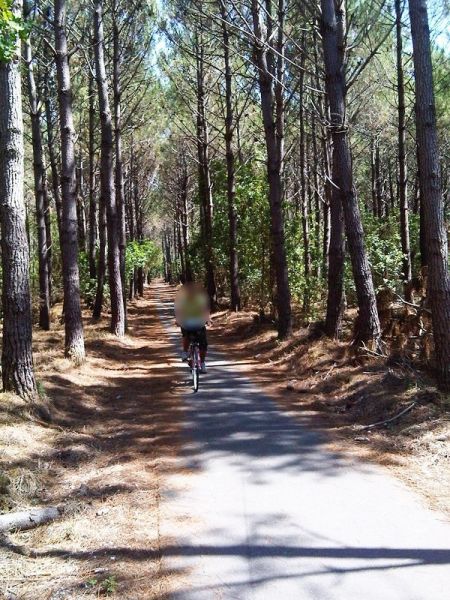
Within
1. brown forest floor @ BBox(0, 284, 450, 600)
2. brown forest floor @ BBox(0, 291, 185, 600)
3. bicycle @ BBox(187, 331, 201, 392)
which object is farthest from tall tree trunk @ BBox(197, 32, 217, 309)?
bicycle @ BBox(187, 331, 201, 392)

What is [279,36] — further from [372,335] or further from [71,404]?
[71,404]

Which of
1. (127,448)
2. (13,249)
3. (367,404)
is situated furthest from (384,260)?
(13,249)

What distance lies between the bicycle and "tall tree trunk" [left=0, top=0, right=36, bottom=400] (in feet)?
10.8

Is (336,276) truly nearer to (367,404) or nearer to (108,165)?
(367,404)

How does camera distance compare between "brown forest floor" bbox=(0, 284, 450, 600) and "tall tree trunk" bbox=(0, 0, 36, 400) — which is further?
"tall tree trunk" bbox=(0, 0, 36, 400)

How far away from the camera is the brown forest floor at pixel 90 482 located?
3984 millimetres

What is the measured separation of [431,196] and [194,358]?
16.1 ft

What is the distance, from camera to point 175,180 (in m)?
43.3

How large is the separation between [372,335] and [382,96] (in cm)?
1967

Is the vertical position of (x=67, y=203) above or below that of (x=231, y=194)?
below

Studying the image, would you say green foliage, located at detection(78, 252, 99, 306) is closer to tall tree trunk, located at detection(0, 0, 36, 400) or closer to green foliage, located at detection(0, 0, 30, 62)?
tall tree trunk, located at detection(0, 0, 36, 400)

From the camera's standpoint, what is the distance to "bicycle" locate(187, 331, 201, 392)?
33.2ft

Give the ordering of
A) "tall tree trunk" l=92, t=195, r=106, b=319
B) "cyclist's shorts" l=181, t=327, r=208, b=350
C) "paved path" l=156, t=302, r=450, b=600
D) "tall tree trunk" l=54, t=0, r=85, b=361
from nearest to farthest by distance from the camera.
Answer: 1. "paved path" l=156, t=302, r=450, b=600
2. "cyclist's shorts" l=181, t=327, r=208, b=350
3. "tall tree trunk" l=54, t=0, r=85, b=361
4. "tall tree trunk" l=92, t=195, r=106, b=319

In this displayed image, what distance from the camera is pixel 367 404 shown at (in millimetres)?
7984
